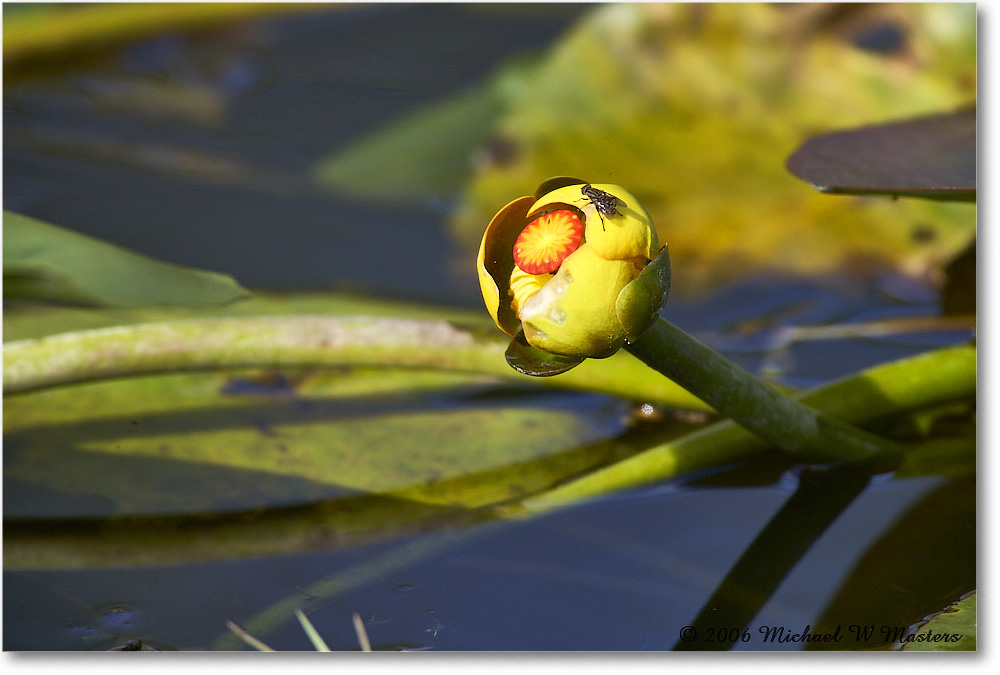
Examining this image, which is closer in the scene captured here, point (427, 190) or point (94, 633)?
point (94, 633)

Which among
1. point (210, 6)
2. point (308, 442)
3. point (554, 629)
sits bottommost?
point (554, 629)

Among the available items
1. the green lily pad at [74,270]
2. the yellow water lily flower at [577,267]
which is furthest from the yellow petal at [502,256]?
the green lily pad at [74,270]

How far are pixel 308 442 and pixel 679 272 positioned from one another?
1.50 feet

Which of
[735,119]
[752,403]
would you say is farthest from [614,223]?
[735,119]

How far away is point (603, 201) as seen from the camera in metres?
0.38

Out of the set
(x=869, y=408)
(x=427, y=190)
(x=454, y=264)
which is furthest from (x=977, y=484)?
(x=427, y=190)

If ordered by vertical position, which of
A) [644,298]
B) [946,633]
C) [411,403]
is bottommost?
[946,633]

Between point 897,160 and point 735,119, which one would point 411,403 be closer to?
point 897,160

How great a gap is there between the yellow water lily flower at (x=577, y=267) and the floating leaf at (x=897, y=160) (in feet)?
0.76

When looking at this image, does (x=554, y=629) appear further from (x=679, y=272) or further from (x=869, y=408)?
(x=679, y=272)

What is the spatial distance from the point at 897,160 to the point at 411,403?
416mm

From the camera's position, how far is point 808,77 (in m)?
0.99

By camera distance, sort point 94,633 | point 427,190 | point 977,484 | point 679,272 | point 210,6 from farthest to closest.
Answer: point 210,6
point 427,190
point 679,272
point 977,484
point 94,633

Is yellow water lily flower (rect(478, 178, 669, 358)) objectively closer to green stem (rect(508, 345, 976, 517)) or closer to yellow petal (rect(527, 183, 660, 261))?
yellow petal (rect(527, 183, 660, 261))
